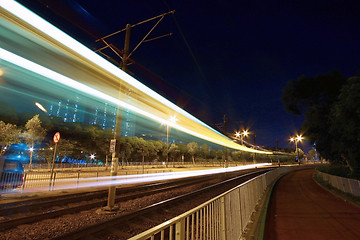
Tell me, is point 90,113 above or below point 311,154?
above

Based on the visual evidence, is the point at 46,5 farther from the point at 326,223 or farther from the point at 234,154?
the point at 234,154

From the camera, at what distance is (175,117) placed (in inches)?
750

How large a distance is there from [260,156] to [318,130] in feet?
294

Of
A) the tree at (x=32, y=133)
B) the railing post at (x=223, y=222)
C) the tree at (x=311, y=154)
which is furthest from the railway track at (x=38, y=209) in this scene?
the tree at (x=311, y=154)

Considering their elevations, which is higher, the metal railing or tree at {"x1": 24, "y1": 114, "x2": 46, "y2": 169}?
tree at {"x1": 24, "y1": 114, "x2": 46, "y2": 169}

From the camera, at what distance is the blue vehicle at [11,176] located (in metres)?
12.0

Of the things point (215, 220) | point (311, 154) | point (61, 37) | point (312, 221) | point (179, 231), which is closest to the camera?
point (179, 231)

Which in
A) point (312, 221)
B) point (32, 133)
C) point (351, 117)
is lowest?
point (312, 221)

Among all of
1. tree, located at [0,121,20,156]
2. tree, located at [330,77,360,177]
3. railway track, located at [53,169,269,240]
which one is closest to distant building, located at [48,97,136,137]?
tree, located at [0,121,20,156]

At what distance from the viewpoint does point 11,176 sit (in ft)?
40.8

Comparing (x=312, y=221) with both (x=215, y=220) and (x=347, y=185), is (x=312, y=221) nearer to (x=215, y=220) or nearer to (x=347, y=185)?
(x=215, y=220)

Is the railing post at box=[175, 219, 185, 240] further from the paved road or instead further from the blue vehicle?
the blue vehicle

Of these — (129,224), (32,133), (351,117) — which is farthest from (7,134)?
(351,117)

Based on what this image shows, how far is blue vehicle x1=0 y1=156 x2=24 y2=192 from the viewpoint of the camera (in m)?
12.0
